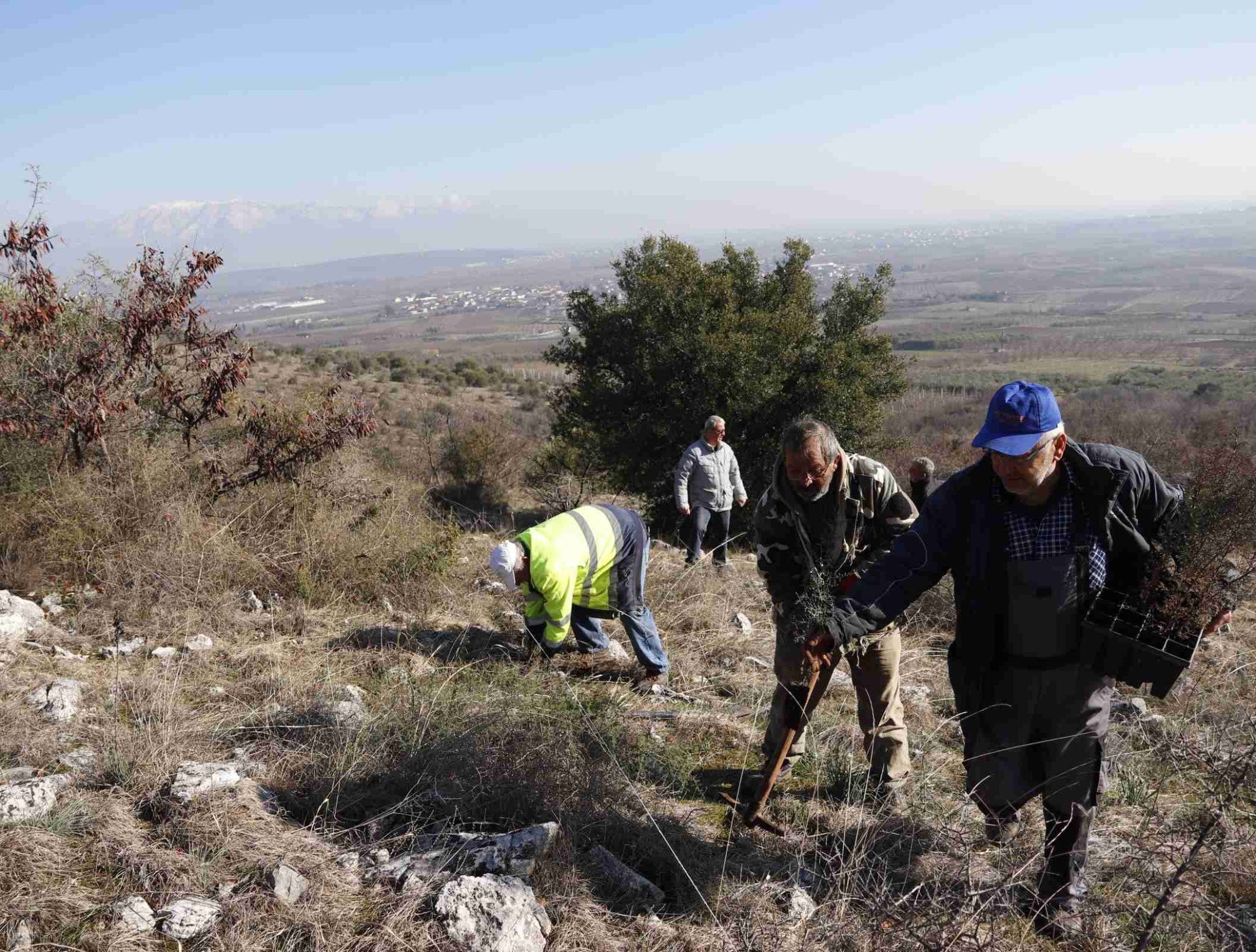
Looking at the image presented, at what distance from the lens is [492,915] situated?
2.33m

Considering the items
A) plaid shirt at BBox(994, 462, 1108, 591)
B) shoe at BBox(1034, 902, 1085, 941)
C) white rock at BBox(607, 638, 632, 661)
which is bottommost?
white rock at BBox(607, 638, 632, 661)

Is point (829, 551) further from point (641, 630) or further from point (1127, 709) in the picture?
point (1127, 709)

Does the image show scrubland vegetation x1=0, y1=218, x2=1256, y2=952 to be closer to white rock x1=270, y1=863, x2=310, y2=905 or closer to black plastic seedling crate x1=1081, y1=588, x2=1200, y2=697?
white rock x1=270, y1=863, x2=310, y2=905

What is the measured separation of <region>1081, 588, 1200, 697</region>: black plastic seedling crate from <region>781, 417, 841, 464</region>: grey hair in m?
1.01

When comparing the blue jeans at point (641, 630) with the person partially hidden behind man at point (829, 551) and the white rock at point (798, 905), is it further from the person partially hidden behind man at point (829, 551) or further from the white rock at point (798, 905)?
the white rock at point (798, 905)

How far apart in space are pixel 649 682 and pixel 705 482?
356cm

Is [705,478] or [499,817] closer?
[499,817]

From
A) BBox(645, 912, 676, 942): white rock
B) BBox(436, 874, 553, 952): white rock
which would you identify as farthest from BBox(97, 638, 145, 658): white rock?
BBox(645, 912, 676, 942): white rock

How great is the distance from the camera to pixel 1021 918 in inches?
90.7

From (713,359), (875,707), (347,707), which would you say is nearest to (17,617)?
(347,707)

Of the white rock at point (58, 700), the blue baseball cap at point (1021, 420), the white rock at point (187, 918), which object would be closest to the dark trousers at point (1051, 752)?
the blue baseball cap at point (1021, 420)

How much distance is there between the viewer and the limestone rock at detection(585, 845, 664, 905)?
8.57ft

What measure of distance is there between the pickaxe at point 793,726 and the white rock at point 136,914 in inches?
77.9

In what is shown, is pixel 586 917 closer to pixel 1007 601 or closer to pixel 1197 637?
pixel 1007 601
